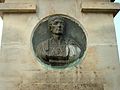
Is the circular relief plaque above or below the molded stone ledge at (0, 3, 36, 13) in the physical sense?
below

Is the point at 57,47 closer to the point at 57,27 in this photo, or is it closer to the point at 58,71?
the point at 57,27

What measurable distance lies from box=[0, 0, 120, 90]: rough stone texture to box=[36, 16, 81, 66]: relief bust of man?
0.21 m

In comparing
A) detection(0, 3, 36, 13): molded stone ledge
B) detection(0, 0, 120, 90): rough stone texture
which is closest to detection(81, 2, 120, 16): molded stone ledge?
detection(0, 0, 120, 90): rough stone texture

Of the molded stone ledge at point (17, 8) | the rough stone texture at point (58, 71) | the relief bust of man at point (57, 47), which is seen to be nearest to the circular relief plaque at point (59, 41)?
the relief bust of man at point (57, 47)

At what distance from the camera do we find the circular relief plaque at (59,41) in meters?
5.84

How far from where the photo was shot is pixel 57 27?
606 centimetres

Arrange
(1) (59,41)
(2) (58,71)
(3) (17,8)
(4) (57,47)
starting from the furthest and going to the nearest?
(3) (17,8) < (1) (59,41) < (4) (57,47) < (2) (58,71)

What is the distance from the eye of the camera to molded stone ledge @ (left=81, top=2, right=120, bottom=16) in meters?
6.33

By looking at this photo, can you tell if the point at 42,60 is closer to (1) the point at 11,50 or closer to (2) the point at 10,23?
(1) the point at 11,50

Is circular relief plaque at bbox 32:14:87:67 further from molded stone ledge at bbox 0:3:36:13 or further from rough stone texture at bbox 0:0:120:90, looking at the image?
molded stone ledge at bbox 0:3:36:13

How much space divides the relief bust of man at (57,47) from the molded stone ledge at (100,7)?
702 mm

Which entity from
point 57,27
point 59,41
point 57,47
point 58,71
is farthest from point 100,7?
point 58,71

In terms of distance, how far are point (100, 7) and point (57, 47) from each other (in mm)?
1536

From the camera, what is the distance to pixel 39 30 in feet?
20.2
